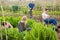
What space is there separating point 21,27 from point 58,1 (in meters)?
8.71

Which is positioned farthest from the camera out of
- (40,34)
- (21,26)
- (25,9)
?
(25,9)

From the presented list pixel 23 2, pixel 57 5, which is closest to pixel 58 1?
pixel 57 5

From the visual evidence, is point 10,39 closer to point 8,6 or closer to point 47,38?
point 47,38

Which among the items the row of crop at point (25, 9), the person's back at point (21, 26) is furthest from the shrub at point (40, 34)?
the row of crop at point (25, 9)

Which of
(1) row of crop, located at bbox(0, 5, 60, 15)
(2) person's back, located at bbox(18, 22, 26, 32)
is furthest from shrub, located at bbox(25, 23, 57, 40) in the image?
(1) row of crop, located at bbox(0, 5, 60, 15)

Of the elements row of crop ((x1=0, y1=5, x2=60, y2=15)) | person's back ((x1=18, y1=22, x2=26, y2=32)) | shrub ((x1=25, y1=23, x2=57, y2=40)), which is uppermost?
shrub ((x1=25, y1=23, x2=57, y2=40))

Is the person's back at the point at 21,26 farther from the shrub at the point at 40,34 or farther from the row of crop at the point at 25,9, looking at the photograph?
the row of crop at the point at 25,9

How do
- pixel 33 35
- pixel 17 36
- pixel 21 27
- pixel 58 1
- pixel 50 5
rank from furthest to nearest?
pixel 58 1 < pixel 50 5 < pixel 21 27 < pixel 17 36 < pixel 33 35

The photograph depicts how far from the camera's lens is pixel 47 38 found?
150 inches

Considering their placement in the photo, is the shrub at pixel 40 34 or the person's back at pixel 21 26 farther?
the person's back at pixel 21 26

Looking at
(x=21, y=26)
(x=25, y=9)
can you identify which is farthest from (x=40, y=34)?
(x=25, y=9)

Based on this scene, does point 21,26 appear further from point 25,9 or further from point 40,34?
point 25,9

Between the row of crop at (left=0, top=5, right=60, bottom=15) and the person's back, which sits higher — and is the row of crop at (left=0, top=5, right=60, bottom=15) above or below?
below

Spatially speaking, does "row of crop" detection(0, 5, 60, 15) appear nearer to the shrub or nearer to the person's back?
the person's back
